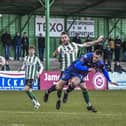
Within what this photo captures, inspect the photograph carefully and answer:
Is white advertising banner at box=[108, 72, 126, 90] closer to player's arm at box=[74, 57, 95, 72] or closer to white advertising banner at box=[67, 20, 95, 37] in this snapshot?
white advertising banner at box=[67, 20, 95, 37]

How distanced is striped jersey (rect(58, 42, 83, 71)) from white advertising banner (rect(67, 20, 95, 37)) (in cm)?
3317

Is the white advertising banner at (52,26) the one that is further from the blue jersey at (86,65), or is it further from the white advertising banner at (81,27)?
the blue jersey at (86,65)

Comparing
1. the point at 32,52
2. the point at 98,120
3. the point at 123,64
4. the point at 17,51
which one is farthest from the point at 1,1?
the point at 98,120

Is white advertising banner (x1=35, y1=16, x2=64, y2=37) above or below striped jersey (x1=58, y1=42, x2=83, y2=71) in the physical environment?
above

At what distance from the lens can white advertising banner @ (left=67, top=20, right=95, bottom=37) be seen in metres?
51.5

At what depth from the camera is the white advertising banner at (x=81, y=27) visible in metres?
51.5

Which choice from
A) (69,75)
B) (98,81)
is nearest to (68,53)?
(69,75)

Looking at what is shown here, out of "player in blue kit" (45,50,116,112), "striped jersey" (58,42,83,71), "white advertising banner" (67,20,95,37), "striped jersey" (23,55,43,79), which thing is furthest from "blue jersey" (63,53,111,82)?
"white advertising banner" (67,20,95,37)

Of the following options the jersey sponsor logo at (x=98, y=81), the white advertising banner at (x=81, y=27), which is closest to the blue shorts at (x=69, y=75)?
the jersey sponsor logo at (x=98, y=81)

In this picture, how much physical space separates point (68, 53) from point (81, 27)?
34403mm

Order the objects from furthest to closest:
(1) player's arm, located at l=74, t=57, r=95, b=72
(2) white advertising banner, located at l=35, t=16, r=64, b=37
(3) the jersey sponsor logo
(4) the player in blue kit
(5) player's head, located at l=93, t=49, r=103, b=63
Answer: (2) white advertising banner, located at l=35, t=16, r=64, b=37, (3) the jersey sponsor logo, (1) player's arm, located at l=74, t=57, r=95, b=72, (4) the player in blue kit, (5) player's head, located at l=93, t=49, r=103, b=63

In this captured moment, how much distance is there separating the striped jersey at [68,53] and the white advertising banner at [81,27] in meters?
33.2

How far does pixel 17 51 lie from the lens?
43031mm

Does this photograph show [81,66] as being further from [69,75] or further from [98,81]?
[98,81]
